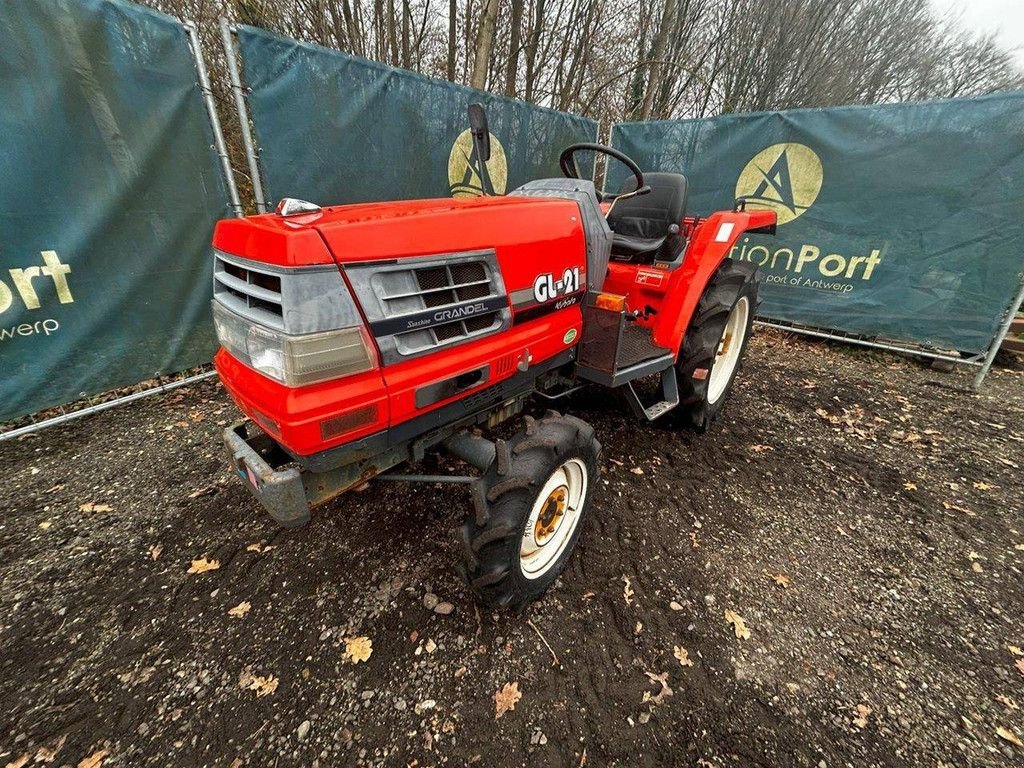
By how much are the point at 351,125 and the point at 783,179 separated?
4213 mm

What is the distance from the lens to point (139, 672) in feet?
4.94

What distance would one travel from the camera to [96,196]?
2605 millimetres

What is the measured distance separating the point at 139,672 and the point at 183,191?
279cm

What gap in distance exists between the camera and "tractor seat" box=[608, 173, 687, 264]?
8.89 ft

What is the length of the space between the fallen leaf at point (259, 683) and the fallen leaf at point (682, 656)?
4.57 ft

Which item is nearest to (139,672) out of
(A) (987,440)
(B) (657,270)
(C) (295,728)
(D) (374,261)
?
(C) (295,728)

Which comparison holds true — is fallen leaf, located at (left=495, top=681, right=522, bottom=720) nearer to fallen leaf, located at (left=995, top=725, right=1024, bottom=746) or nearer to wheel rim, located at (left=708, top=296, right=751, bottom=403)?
fallen leaf, located at (left=995, top=725, right=1024, bottom=746)

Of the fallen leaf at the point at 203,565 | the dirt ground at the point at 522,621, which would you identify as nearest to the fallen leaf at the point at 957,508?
the dirt ground at the point at 522,621

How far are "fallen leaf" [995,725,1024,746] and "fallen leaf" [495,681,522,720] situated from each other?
5.01ft

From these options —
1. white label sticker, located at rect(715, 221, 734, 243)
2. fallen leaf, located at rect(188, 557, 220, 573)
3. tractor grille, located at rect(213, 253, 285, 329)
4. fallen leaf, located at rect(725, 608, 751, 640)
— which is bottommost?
fallen leaf, located at rect(725, 608, 751, 640)

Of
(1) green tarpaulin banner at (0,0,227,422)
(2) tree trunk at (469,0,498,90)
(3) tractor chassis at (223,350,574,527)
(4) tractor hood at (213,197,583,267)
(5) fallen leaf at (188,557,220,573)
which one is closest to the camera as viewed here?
(4) tractor hood at (213,197,583,267)

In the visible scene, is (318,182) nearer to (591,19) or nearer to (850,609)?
(850,609)

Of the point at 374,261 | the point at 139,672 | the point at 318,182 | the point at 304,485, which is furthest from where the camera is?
the point at 318,182

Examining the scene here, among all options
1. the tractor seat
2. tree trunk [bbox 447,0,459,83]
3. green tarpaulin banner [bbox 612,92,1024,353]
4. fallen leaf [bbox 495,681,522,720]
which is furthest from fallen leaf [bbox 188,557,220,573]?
tree trunk [bbox 447,0,459,83]
